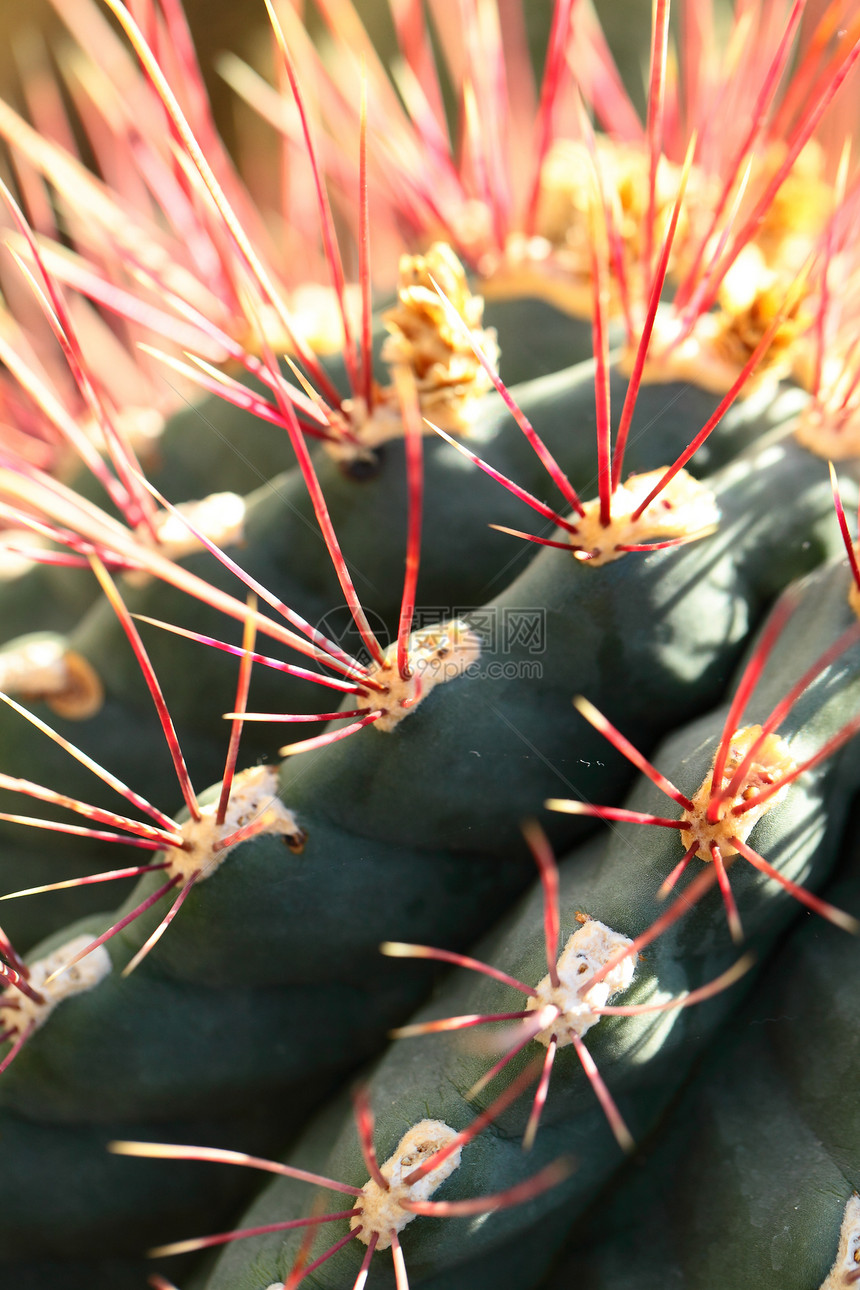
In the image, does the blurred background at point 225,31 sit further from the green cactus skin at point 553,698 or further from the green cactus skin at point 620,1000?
the green cactus skin at point 620,1000

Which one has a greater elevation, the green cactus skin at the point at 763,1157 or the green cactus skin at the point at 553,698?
the green cactus skin at the point at 553,698

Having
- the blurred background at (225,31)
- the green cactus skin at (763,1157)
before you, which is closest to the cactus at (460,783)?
the green cactus skin at (763,1157)

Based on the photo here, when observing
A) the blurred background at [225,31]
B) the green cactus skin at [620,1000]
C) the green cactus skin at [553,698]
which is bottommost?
the green cactus skin at [620,1000]

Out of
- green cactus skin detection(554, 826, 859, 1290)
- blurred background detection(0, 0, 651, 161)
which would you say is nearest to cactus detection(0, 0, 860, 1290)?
green cactus skin detection(554, 826, 859, 1290)

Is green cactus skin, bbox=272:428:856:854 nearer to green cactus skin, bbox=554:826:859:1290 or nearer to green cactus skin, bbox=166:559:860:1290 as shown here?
green cactus skin, bbox=166:559:860:1290

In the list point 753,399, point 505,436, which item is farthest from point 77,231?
point 753,399

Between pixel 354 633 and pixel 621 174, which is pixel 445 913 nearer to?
pixel 354 633

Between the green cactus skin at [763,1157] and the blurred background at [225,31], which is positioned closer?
the green cactus skin at [763,1157]

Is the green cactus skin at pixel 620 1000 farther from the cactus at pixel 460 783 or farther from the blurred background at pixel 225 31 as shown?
the blurred background at pixel 225 31
